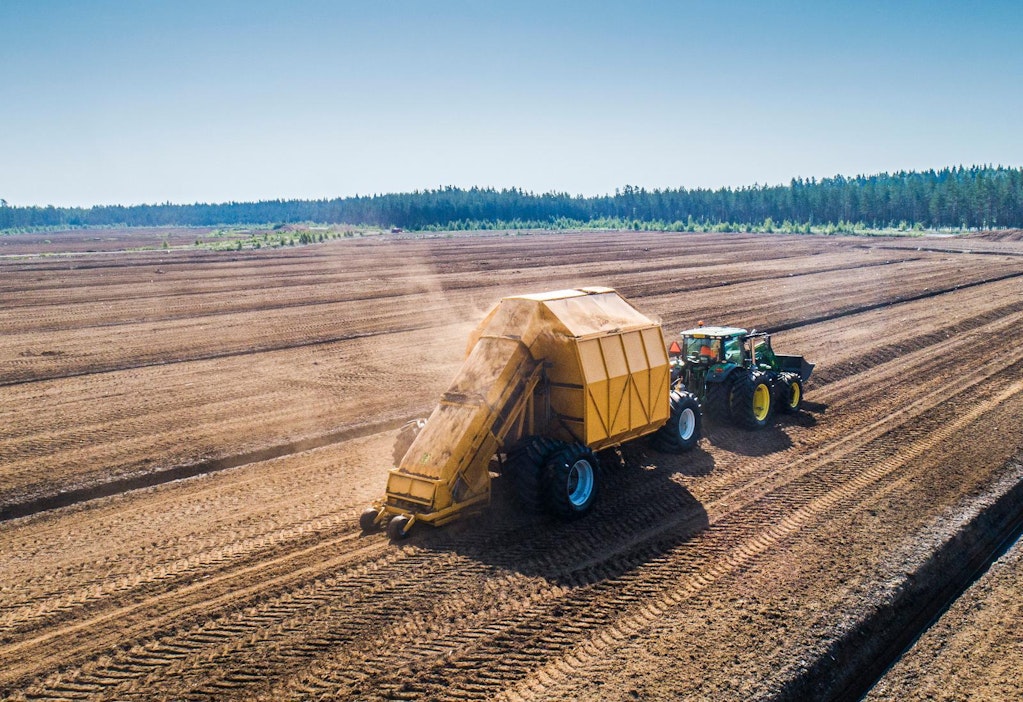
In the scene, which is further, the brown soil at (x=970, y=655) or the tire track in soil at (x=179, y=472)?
the tire track in soil at (x=179, y=472)

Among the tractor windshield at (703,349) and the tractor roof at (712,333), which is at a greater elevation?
the tractor roof at (712,333)

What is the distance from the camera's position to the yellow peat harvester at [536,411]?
415 inches

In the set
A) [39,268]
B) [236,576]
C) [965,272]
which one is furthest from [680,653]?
[39,268]

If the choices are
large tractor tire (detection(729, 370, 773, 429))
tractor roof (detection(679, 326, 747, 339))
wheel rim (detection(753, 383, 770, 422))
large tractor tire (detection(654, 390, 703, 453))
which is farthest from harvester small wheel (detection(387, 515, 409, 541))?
wheel rim (detection(753, 383, 770, 422))

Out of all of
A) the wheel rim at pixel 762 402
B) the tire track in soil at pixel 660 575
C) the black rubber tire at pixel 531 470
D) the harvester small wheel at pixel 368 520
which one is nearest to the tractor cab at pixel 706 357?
the wheel rim at pixel 762 402

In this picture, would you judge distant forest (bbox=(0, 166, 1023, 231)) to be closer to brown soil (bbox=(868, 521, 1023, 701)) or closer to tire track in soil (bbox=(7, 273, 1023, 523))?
tire track in soil (bbox=(7, 273, 1023, 523))

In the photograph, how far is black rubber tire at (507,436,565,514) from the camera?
1078 centimetres

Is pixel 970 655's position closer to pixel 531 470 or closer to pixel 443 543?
pixel 531 470

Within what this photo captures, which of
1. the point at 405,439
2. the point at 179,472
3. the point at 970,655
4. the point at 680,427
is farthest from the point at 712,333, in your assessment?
the point at 179,472

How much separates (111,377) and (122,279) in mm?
29675

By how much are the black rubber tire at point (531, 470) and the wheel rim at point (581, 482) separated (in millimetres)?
500

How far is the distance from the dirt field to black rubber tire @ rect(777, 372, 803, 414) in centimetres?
43

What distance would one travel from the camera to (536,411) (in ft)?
38.4

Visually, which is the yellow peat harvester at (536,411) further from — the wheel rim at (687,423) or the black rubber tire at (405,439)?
the wheel rim at (687,423)
